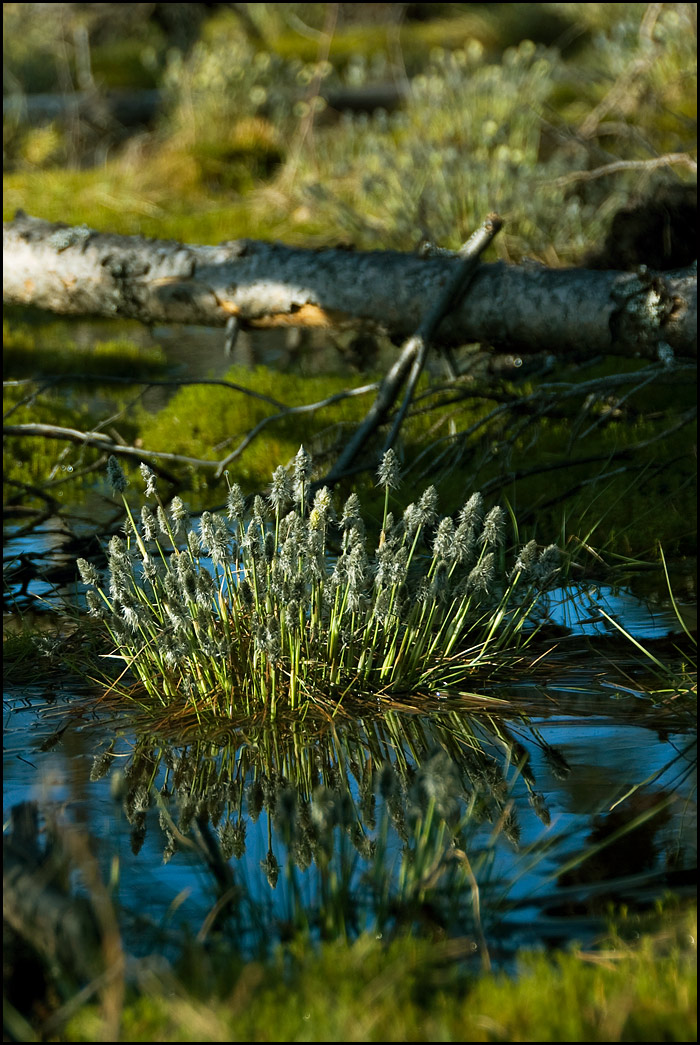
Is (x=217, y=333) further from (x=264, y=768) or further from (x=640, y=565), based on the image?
(x=264, y=768)

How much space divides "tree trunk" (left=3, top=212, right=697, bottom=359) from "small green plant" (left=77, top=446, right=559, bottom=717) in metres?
1.65

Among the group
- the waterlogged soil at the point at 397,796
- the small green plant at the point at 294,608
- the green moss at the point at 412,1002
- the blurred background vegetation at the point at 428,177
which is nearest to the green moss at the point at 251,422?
the blurred background vegetation at the point at 428,177

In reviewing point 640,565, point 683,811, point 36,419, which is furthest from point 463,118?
point 683,811

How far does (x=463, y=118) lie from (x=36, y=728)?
31.9 feet

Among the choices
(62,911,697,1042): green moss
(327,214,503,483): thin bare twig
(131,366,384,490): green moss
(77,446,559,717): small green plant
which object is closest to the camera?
(62,911,697,1042): green moss

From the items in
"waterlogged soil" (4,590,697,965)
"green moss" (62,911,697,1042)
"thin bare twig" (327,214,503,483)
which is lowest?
"waterlogged soil" (4,590,697,965)

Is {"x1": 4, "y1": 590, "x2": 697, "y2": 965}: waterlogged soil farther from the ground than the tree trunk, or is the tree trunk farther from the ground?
the tree trunk

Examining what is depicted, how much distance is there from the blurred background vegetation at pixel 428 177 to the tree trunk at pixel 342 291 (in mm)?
319

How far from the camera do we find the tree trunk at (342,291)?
4.86 m

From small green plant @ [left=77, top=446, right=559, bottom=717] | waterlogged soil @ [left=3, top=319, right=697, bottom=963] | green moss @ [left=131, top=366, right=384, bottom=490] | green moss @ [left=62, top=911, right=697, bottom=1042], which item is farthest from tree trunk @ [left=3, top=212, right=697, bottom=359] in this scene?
green moss @ [left=62, top=911, right=697, bottom=1042]

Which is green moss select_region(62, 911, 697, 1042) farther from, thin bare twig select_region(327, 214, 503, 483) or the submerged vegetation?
thin bare twig select_region(327, 214, 503, 483)

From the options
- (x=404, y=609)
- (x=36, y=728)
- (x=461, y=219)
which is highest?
(x=461, y=219)

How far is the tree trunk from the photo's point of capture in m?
4.86

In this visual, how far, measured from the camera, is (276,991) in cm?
206
